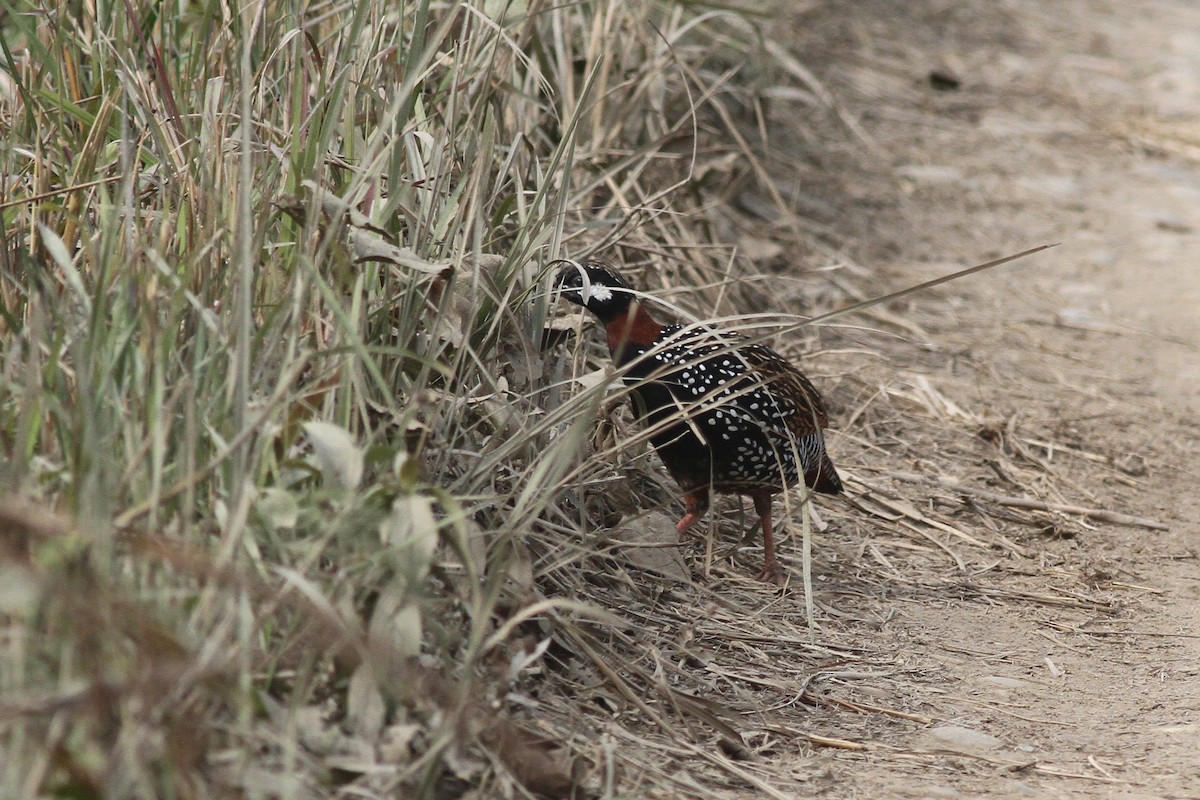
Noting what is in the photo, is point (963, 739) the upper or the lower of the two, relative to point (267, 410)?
lower

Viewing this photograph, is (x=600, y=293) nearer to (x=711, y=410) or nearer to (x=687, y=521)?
(x=711, y=410)

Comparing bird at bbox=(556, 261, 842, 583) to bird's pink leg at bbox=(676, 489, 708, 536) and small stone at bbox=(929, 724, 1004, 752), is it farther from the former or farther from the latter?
small stone at bbox=(929, 724, 1004, 752)

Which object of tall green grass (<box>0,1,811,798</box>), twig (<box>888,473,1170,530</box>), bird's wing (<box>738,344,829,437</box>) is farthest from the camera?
twig (<box>888,473,1170,530</box>)

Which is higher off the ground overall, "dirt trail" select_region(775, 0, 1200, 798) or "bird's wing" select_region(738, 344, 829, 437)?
"bird's wing" select_region(738, 344, 829, 437)

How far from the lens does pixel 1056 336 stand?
5648 millimetres

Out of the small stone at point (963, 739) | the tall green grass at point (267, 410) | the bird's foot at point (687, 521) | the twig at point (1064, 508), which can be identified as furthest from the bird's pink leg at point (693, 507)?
the twig at point (1064, 508)

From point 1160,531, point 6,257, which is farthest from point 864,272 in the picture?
point 6,257

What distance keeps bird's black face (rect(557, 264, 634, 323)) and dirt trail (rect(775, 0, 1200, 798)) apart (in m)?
1.01

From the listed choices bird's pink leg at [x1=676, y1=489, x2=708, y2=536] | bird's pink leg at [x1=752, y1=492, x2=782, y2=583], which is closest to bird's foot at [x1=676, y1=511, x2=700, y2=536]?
bird's pink leg at [x1=676, y1=489, x2=708, y2=536]

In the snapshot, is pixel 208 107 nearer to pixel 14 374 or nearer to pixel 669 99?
pixel 14 374

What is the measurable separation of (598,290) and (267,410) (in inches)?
55.7

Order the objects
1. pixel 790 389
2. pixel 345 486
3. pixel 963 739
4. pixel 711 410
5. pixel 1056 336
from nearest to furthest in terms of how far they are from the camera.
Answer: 1. pixel 345 486
2. pixel 963 739
3. pixel 711 410
4. pixel 790 389
5. pixel 1056 336

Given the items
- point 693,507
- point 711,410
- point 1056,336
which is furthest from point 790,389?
point 1056,336

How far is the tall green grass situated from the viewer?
1.91 metres
